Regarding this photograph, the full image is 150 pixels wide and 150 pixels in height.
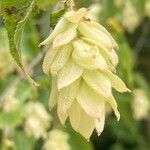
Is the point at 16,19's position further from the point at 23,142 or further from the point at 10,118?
the point at 23,142

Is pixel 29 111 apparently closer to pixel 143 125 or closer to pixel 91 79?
pixel 91 79

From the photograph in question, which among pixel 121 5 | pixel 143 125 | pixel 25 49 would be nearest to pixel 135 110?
pixel 121 5

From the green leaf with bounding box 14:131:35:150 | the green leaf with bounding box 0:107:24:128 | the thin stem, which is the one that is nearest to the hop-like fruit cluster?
the thin stem

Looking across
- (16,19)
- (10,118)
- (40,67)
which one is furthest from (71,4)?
(40,67)

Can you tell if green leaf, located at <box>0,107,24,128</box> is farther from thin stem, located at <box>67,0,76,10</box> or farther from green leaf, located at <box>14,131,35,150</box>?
thin stem, located at <box>67,0,76,10</box>

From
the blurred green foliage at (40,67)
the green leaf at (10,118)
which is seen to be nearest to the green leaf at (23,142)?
the blurred green foliage at (40,67)

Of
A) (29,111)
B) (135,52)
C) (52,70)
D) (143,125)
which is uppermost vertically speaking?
(52,70)

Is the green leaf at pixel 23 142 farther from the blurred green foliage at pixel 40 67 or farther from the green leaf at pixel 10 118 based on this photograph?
the green leaf at pixel 10 118
